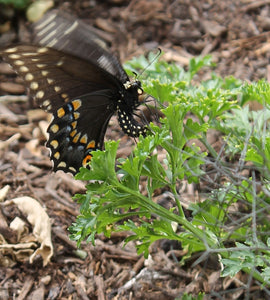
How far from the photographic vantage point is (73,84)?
11.2ft

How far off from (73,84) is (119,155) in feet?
2.97

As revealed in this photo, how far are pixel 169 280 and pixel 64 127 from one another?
4.33 feet

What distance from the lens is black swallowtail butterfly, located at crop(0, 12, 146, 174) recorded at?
328 cm

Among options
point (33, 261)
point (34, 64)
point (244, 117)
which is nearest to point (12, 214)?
Result: point (33, 261)

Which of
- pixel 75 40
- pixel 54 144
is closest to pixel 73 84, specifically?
pixel 75 40

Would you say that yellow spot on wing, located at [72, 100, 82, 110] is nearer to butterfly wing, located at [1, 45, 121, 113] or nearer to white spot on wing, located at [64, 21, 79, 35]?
butterfly wing, located at [1, 45, 121, 113]

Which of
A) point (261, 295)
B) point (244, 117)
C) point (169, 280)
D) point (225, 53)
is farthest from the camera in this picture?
point (225, 53)

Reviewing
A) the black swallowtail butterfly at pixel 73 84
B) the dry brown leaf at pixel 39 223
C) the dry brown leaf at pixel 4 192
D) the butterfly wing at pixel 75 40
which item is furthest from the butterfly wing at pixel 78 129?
the dry brown leaf at pixel 4 192

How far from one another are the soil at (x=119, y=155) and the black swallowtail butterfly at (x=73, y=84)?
21.2 inches

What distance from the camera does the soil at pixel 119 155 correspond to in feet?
10.4

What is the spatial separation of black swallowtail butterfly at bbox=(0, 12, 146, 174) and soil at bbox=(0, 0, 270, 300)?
538 mm

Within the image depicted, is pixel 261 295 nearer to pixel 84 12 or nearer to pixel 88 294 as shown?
pixel 88 294

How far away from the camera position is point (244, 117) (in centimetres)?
342

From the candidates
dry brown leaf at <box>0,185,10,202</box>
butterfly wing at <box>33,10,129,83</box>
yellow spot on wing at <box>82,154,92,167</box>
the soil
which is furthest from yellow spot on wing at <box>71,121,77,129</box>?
dry brown leaf at <box>0,185,10,202</box>
